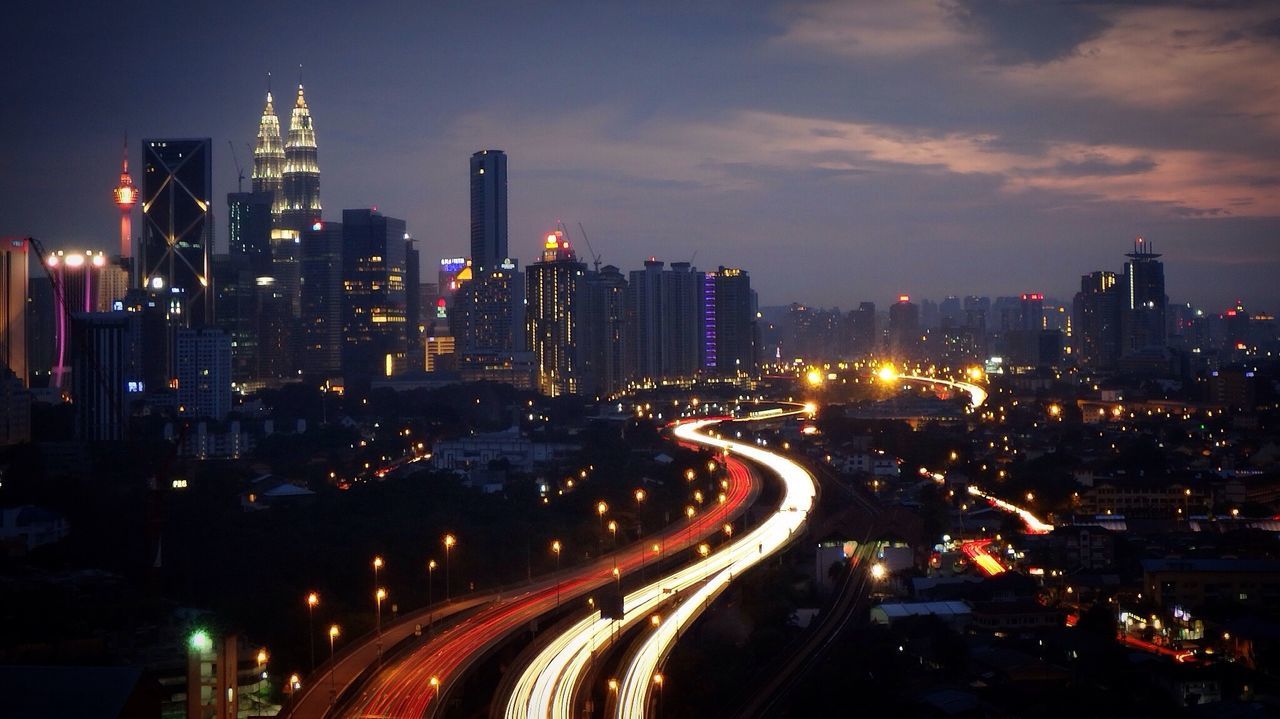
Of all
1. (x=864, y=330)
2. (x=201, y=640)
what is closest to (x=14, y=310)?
(x=201, y=640)

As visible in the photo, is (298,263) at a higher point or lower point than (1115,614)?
higher

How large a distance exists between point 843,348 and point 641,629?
51724 mm

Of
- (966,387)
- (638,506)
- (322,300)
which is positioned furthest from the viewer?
(322,300)

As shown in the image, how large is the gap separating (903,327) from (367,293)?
1049 inches

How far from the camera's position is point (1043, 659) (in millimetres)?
8055

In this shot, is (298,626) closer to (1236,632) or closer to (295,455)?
(1236,632)

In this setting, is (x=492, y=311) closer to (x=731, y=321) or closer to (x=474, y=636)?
(x=731, y=321)

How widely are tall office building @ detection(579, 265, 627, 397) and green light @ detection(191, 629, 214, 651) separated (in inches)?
1142

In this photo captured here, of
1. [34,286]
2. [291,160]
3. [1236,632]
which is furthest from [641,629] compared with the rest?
[291,160]

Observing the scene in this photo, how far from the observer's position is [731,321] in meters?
41.2

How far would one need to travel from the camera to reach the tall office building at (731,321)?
41062mm

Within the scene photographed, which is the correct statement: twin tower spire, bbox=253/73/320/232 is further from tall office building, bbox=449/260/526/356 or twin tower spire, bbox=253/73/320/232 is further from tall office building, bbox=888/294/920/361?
tall office building, bbox=888/294/920/361

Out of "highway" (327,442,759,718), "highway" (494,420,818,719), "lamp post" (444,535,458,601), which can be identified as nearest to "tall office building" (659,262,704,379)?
"highway" (494,420,818,719)

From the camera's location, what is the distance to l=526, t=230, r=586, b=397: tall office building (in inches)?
1481
